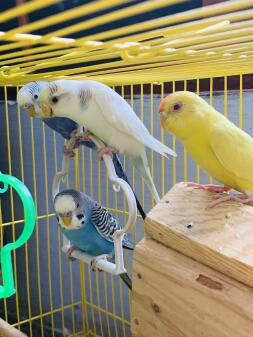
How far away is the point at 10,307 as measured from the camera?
1.62 meters

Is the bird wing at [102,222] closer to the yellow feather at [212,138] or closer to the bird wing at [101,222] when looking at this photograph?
the bird wing at [101,222]

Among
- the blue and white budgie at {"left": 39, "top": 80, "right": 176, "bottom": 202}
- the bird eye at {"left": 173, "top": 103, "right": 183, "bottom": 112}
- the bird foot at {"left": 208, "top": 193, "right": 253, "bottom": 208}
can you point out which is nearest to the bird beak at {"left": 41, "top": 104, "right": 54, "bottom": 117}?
the blue and white budgie at {"left": 39, "top": 80, "right": 176, "bottom": 202}

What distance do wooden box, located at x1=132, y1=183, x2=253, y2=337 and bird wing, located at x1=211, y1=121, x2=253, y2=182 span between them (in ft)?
0.17

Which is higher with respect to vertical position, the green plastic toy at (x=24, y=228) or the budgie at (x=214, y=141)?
the budgie at (x=214, y=141)

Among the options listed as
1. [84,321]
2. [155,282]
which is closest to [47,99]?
[155,282]

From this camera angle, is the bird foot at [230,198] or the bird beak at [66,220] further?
the bird beak at [66,220]

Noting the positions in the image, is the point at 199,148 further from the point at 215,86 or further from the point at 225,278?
the point at 215,86

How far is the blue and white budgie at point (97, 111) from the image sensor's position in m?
0.70

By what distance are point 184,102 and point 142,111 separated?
0.54 meters

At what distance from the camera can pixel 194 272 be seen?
0.44 meters

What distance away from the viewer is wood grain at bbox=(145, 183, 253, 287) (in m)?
0.42

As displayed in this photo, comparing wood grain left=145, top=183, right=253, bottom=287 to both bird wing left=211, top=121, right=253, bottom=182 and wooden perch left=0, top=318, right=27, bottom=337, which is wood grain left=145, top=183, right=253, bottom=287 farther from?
wooden perch left=0, top=318, right=27, bottom=337

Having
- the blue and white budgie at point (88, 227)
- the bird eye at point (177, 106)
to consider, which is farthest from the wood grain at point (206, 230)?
the blue and white budgie at point (88, 227)

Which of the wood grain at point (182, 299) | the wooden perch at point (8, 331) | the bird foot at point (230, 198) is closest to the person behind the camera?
the wood grain at point (182, 299)
